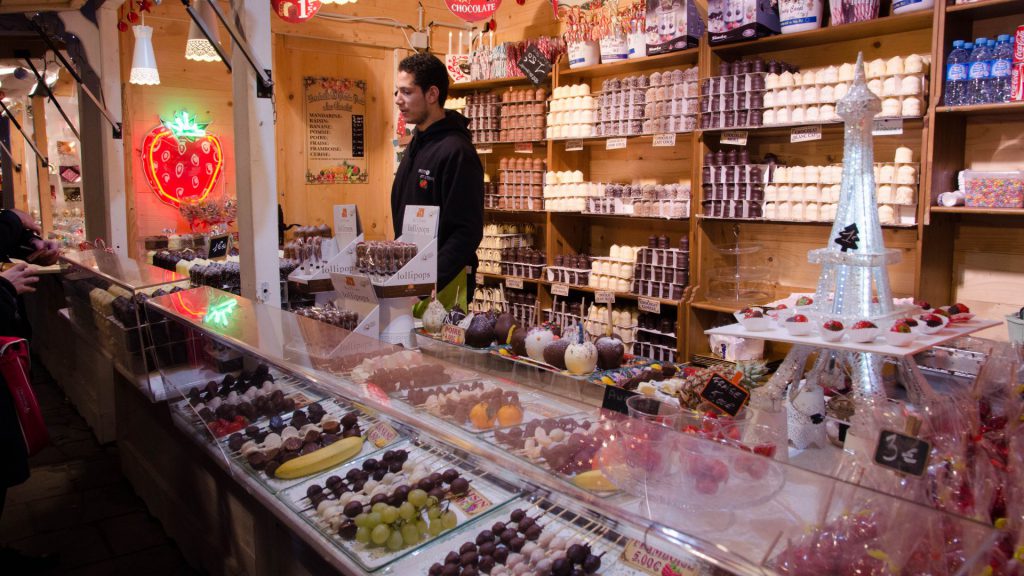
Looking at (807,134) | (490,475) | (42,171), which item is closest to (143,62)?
(807,134)

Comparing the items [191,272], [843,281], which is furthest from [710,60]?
[191,272]

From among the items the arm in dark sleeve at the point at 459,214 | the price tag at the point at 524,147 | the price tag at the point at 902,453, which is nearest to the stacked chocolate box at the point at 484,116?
the price tag at the point at 524,147

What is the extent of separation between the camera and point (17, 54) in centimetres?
647

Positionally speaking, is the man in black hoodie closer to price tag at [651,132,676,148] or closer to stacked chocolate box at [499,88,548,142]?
price tag at [651,132,676,148]

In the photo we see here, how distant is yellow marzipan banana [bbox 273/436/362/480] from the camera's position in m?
2.13

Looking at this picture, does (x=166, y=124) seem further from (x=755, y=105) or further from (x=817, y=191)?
(x=817, y=191)

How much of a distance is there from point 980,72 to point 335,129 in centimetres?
542

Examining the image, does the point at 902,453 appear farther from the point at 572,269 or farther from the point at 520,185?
the point at 520,185

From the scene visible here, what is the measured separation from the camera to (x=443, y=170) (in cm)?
371

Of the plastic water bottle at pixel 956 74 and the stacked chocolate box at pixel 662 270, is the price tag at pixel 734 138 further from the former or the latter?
the plastic water bottle at pixel 956 74

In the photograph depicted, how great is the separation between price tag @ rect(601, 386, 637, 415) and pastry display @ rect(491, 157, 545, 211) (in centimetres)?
393

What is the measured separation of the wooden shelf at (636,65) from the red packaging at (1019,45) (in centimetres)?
173

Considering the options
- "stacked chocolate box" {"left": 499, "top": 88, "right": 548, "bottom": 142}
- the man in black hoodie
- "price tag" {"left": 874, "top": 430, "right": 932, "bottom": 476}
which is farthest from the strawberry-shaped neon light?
"price tag" {"left": 874, "top": 430, "right": 932, "bottom": 476}

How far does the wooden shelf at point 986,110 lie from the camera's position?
3357mm
